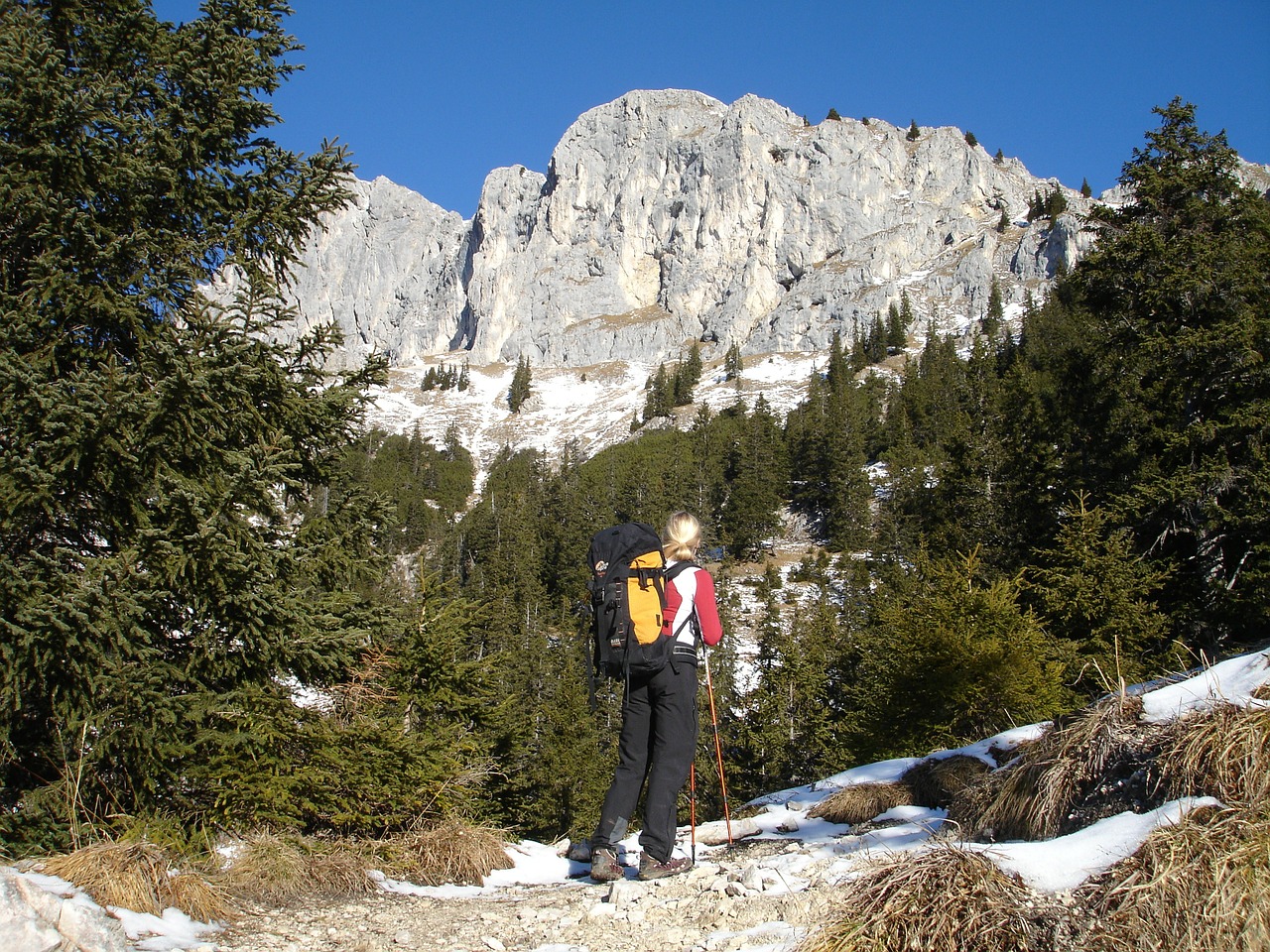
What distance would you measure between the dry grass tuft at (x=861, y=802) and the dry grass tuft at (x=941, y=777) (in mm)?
100

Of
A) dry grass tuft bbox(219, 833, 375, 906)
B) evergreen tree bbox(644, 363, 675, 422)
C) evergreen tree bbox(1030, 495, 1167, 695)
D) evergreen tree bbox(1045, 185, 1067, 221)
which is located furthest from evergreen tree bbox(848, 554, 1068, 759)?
evergreen tree bbox(1045, 185, 1067, 221)

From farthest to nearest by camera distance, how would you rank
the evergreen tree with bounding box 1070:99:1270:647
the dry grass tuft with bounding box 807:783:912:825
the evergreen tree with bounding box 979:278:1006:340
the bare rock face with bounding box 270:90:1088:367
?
1. the bare rock face with bounding box 270:90:1088:367
2. the evergreen tree with bounding box 979:278:1006:340
3. the evergreen tree with bounding box 1070:99:1270:647
4. the dry grass tuft with bounding box 807:783:912:825

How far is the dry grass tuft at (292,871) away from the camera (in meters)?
4.13

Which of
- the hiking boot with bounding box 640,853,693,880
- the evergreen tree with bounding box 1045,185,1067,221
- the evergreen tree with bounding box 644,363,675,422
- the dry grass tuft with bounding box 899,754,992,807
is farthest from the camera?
the evergreen tree with bounding box 1045,185,1067,221

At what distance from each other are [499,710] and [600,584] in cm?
585

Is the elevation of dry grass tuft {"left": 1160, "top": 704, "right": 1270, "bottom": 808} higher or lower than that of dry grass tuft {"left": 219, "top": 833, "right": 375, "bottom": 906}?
Result: higher

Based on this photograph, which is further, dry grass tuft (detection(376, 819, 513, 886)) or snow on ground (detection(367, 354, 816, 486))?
snow on ground (detection(367, 354, 816, 486))

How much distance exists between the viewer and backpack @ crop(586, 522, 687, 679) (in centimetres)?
449

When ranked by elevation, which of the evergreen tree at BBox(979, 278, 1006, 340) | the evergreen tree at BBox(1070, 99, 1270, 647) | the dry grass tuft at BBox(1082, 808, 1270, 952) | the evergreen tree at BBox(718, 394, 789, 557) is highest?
the evergreen tree at BBox(979, 278, 1006, 340)

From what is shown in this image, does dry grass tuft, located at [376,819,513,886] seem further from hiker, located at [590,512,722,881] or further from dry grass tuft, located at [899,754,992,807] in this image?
dry grass tuft, located at [899,754,992,807]

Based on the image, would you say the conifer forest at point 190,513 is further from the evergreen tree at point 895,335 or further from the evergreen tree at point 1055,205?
the evergreen tree at point 1055,205

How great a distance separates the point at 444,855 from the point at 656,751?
177 centimetres

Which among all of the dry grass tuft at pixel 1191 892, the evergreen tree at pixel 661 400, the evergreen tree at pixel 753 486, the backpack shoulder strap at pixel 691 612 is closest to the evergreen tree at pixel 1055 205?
the evergreen tree at pixel 661 400

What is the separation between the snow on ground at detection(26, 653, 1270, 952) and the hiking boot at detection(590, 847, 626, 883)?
289 mm
